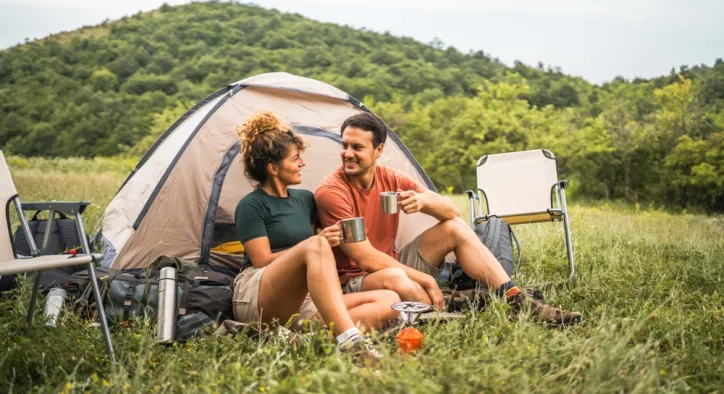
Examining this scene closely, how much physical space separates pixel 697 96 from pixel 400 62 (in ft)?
51.7

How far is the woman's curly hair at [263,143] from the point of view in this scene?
10.7ft

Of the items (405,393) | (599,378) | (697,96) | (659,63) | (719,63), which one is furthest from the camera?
(659,63)

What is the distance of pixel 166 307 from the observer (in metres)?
2.99

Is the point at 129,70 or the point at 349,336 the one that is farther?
the point at 129,70

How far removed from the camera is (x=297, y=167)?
3.30 metres

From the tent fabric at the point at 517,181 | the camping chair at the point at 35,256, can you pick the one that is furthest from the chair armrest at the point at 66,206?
the tent fabric at the point at 517,181

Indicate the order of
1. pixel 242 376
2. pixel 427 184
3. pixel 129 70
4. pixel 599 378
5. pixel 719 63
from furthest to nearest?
pixel 129 70 → pixel 719 63 → pixel 427 184 → pixel 242 376 → pixel 599 378

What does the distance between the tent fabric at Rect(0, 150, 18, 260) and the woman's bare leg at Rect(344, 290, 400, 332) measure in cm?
156

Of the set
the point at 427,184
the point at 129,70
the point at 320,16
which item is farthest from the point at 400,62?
the point at 427,184

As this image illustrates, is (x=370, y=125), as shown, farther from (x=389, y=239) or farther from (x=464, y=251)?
(x=464, y=251)

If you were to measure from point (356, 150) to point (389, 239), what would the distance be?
52 centimetres

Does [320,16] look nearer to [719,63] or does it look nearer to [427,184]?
[719,63]

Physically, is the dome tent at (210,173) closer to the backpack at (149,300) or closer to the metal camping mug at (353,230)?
the backpack at (149,300)

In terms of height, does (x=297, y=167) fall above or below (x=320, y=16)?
below
